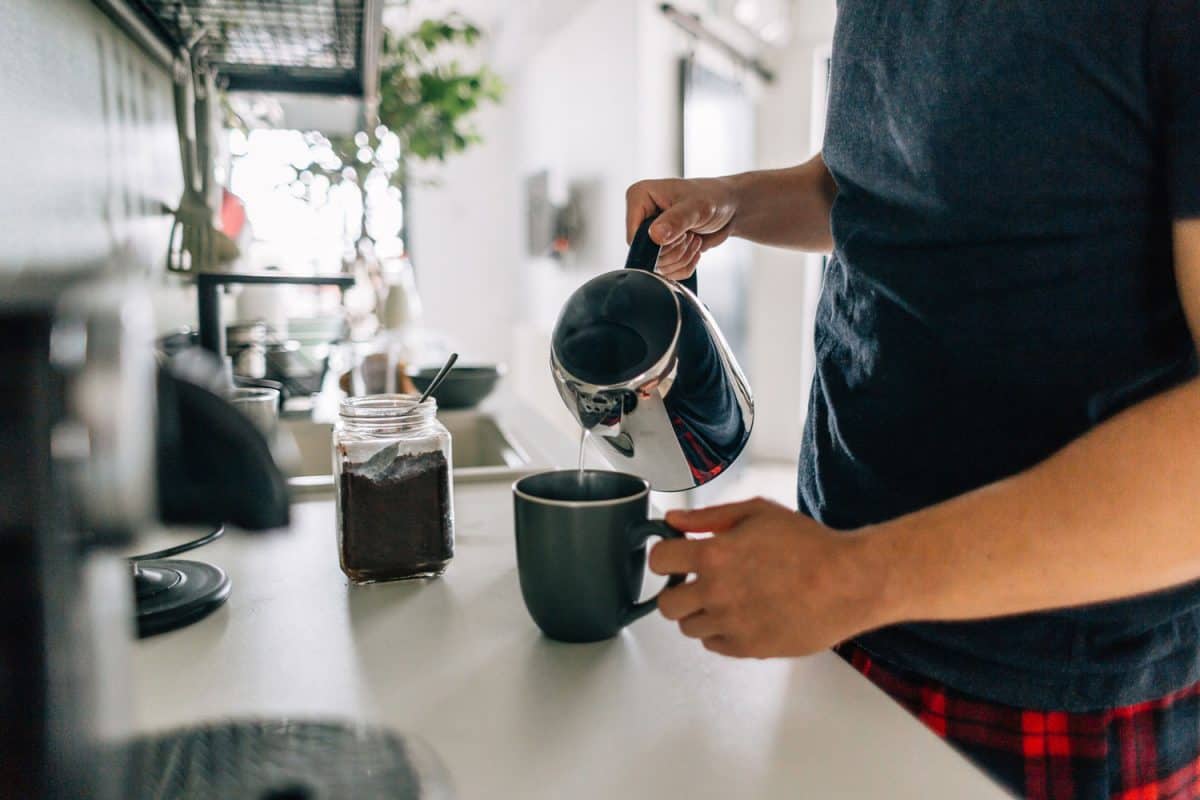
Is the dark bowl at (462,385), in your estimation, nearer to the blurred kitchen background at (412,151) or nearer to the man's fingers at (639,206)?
the blurred kitchen background at (412,151)

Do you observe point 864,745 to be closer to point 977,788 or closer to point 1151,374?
point 977,788

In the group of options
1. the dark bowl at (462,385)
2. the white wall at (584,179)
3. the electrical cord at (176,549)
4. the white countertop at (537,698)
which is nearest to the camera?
the white countertop at (537,698)

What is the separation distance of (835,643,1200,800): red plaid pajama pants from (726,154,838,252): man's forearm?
1.67 ft

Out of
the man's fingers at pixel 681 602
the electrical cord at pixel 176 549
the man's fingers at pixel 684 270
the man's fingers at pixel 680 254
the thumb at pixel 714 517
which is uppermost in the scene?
the man's fingers at pixel 680 254

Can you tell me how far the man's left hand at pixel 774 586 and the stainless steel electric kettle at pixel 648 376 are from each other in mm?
150

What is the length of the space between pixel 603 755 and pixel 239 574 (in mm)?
439

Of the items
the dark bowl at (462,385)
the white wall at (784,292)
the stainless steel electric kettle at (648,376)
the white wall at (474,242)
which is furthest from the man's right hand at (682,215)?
the white wall at (474,242)

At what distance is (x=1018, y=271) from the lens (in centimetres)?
61

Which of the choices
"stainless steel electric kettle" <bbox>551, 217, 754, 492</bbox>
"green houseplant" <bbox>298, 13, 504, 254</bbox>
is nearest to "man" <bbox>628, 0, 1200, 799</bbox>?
"stainless steel electric kettle" <bbox>551, 217, 754, 492</bbox>

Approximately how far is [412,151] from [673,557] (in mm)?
2212

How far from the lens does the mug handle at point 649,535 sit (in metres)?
0.51

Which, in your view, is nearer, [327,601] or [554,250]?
[327,601]

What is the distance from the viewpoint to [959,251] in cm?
64

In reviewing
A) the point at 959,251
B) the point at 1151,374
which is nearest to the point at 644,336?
the point at 959,251
